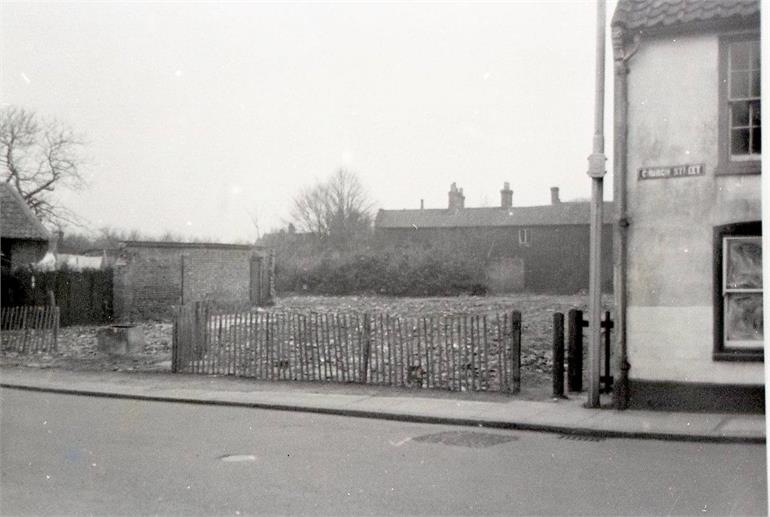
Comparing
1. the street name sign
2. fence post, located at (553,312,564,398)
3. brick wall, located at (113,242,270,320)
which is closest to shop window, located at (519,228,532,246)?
brick wall, located at (113,242,270,320)

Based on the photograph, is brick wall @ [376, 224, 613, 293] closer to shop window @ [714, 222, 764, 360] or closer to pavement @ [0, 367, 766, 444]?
pavement @ [0, 367, 766, 444]

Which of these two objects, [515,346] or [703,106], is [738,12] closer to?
[703,106]

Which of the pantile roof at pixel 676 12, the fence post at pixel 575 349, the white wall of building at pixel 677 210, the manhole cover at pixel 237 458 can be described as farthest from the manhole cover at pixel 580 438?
the pantile roof at pixel 676 12

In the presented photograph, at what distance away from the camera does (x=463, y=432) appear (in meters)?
10.7

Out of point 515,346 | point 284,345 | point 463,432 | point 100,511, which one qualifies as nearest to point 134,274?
point 284,345

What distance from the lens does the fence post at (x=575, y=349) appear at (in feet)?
43.7

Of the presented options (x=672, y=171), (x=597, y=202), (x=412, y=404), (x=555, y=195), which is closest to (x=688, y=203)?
(x=672, y=171)

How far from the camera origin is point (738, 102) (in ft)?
37.6

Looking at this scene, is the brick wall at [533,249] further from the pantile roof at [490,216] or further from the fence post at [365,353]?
the fence post at [365,353]

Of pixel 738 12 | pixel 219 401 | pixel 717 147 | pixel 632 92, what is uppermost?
pixel 738 12

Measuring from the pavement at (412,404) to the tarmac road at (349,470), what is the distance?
36cm

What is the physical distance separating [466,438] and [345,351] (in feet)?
19.3

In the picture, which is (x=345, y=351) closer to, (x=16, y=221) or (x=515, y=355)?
(x=515, y=355)

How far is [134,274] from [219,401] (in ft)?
65.2
